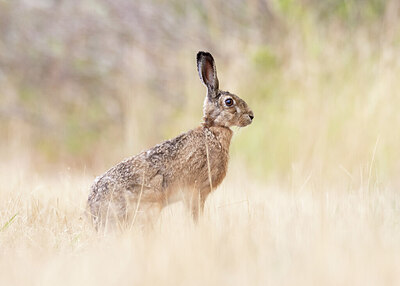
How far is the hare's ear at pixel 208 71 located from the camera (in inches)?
196

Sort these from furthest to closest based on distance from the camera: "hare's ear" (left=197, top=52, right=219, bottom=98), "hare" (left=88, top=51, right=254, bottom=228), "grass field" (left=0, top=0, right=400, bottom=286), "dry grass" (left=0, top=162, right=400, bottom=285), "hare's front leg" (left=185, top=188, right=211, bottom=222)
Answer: "hare's ear" (left=197, top=52, right=219, bottom=98), "hare's front leg" (left=185, top=188, right=211, bottom=222), "hare" (left=88, top=51, right=254, bottom=228), "grass field" (left=0, top=0, right=400, bottom=286), "dry grass" (left=0, top=162, right=400, bottom=285)

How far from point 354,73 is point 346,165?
1930 mm

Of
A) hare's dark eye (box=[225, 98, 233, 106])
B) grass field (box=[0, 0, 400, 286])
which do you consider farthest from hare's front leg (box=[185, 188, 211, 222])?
hare's dark eye (box=[225, 98, 233, 106])

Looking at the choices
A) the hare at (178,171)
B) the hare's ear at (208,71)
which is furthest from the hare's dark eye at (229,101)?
the hare's ear at (208,71)

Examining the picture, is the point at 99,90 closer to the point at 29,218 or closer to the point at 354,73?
the point at 354,73

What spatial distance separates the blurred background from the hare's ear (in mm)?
1181

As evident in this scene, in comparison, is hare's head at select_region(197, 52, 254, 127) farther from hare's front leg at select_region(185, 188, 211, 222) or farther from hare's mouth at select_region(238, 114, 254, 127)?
hare's front leg at select_region(185, 188, 211, 222)

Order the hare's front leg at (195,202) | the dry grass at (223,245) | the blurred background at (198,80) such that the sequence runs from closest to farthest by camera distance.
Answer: the dry grass at (223,245) → the hare's front leg at (195,202) → the blurred background at (198,80)

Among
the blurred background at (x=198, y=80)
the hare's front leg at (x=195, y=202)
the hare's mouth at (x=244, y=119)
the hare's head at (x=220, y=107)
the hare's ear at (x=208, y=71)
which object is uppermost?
the blurred background at (x=198, y=80)

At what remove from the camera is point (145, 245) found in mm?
3482

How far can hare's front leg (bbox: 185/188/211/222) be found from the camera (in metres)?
4.64

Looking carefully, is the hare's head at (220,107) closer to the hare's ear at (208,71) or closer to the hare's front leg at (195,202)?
the hare's ear at (208,71)

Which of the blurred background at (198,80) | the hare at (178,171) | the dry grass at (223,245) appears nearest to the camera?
the dry grass at (223,245)

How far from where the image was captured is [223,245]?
347cm
